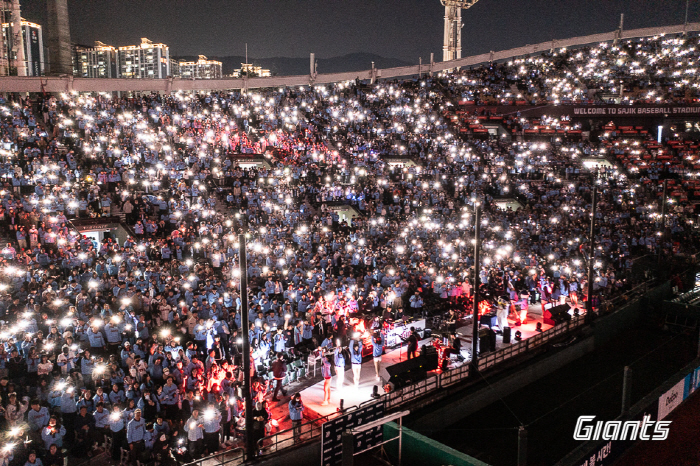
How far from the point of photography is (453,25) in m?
98.9

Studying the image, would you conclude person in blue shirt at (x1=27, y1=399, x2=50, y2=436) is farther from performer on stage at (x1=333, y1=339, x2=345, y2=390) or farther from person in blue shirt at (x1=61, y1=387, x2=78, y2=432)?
performer on stage at (x1=333, y1=339, x2=345, y2=390)

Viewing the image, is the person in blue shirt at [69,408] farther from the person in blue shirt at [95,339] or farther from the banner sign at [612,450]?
the banner sign at [612,450]

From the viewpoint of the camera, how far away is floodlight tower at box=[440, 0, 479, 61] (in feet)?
324

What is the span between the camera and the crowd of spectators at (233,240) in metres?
11.2

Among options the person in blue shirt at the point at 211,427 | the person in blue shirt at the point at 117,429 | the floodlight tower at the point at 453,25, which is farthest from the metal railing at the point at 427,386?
the floodlight tower at the point at 453,25

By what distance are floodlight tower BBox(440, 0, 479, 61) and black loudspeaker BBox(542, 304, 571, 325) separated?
87.6 meters

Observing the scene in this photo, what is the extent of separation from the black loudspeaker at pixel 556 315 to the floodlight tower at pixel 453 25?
288 feet

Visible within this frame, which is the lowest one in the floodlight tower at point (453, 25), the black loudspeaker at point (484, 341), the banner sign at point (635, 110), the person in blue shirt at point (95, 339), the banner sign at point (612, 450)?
the banner sign at point (612, 450)

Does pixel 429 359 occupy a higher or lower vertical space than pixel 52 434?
lower

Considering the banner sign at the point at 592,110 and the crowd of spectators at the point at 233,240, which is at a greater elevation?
the banner sign at the point at 592,110

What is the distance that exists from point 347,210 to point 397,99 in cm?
1917

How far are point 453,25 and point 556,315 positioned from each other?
302 feet

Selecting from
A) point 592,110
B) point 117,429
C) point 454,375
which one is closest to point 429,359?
point 454,375

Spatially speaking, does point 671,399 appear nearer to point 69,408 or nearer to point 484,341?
point 484,341
